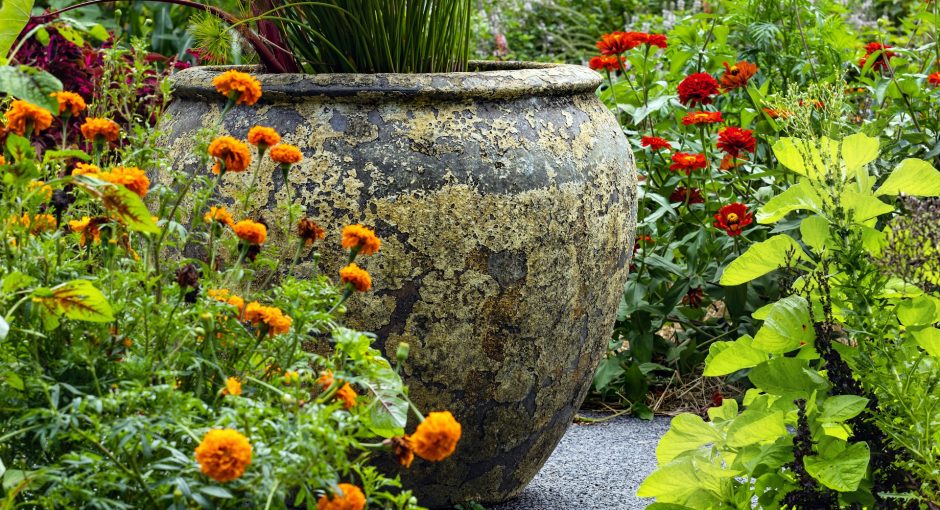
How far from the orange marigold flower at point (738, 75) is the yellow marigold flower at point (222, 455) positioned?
2518 mm

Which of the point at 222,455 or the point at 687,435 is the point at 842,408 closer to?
the point at 687,435

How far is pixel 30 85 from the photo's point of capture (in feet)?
4.18

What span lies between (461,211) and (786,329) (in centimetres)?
60

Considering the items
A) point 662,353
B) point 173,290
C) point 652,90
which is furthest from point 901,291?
point 652,90

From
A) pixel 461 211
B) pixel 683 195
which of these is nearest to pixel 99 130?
pixel 461 211

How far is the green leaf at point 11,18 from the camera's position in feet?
5.77

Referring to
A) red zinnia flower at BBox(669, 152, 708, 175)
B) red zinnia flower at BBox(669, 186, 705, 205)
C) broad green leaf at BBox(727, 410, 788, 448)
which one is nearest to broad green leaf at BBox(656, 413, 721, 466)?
broad green leaf at BBox(727, 410, 788, 448)

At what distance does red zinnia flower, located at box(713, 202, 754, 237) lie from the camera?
290cm

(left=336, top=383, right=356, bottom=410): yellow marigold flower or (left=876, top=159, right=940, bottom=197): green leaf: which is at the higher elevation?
(left=876, top=159, right=940, bottom=197): green leaf

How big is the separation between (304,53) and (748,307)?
5.21 feet

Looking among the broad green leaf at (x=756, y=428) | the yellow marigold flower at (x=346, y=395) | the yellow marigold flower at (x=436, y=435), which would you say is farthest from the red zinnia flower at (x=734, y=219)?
the yellow marigold flower at (x=436, y=435)

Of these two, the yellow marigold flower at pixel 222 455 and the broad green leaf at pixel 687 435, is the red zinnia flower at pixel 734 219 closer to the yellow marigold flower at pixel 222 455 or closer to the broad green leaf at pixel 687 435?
the broad green leaf at pixel 687 435

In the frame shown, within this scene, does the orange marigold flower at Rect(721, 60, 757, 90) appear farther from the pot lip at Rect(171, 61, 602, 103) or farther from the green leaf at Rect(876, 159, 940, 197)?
the green leaf at Rect(876, 159, 940, 197)

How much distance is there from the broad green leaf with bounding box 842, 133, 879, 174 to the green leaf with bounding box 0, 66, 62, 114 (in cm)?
123
